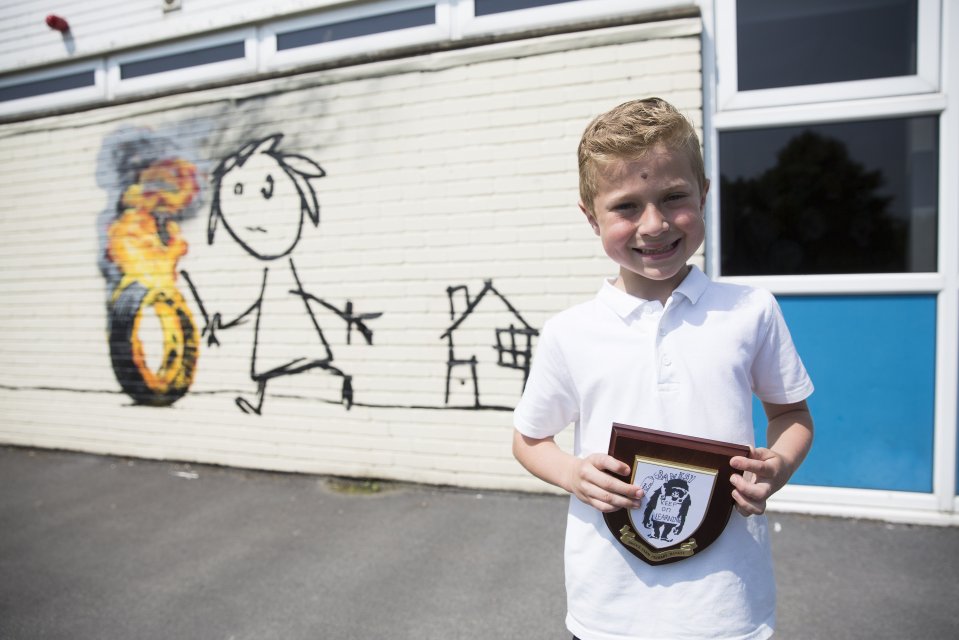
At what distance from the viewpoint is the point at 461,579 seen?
2.87 meters

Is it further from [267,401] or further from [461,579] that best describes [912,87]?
[267,401]

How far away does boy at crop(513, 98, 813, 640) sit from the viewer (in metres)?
1.12

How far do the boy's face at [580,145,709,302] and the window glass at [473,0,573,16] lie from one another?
3117 mm

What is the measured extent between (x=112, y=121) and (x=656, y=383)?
212 inches

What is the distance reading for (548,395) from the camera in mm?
1298

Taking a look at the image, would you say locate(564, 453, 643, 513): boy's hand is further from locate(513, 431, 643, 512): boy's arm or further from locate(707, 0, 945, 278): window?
locate(707, 0, 945, 278): window

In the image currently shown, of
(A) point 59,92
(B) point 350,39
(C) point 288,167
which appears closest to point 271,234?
(C) point 288,167

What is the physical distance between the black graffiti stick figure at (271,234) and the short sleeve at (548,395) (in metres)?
2.98

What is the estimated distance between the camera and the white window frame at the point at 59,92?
4.99 meters

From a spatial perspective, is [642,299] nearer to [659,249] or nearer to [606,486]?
[659,249]

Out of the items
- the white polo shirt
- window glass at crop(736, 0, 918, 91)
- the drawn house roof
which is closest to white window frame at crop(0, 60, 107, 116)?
the drawn house roof

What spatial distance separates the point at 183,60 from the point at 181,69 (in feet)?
0.24

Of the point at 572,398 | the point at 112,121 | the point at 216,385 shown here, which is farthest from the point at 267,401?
the point at 572,398

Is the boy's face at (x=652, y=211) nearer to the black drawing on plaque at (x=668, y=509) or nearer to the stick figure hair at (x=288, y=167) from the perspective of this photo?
the black drawing on plaque at (x=668, y=509)
